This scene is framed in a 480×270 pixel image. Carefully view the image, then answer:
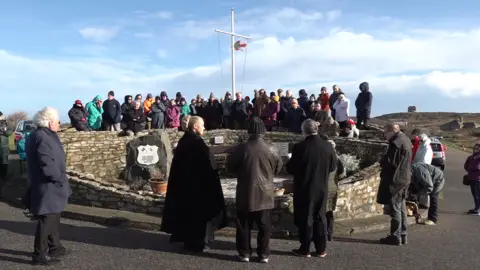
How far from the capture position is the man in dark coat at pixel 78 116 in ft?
47.4

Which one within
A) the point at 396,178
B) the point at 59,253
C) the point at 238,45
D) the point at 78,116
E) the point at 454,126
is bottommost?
the point at 59,253

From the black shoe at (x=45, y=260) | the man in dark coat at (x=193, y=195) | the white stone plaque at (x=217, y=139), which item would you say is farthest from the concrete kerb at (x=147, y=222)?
the white stone plaque at (x=217, y=139)

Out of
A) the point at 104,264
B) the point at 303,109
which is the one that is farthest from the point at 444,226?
the point at 303,109

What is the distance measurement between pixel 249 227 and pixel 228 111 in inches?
461

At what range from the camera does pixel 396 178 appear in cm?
688

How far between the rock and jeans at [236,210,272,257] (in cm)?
729

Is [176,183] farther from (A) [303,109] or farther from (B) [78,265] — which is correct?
(A) [303,109]

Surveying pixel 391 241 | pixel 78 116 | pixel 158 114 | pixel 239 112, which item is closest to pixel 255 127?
pixel 391 241

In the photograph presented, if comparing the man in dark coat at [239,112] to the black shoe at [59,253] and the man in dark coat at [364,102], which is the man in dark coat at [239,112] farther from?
the black shoe at [59,253]

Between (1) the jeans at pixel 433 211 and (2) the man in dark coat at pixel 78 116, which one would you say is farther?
(2) the man in dark coat at pixel 78 116

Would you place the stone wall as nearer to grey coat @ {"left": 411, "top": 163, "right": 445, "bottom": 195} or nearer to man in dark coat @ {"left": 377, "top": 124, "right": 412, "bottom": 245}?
grey coat @ {"left": 411, "top": 163, "right": 445, "bottom": 195}

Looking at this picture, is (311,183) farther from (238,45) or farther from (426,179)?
(238,45)

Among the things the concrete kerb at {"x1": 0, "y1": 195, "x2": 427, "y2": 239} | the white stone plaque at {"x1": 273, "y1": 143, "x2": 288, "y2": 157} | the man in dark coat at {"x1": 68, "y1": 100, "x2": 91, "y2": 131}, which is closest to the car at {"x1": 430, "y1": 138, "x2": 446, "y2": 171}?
the white stone plaque at {"x1": 273, "y1": 143, "x2": 288, "y2": 157}

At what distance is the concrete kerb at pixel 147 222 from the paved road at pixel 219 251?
232mm
